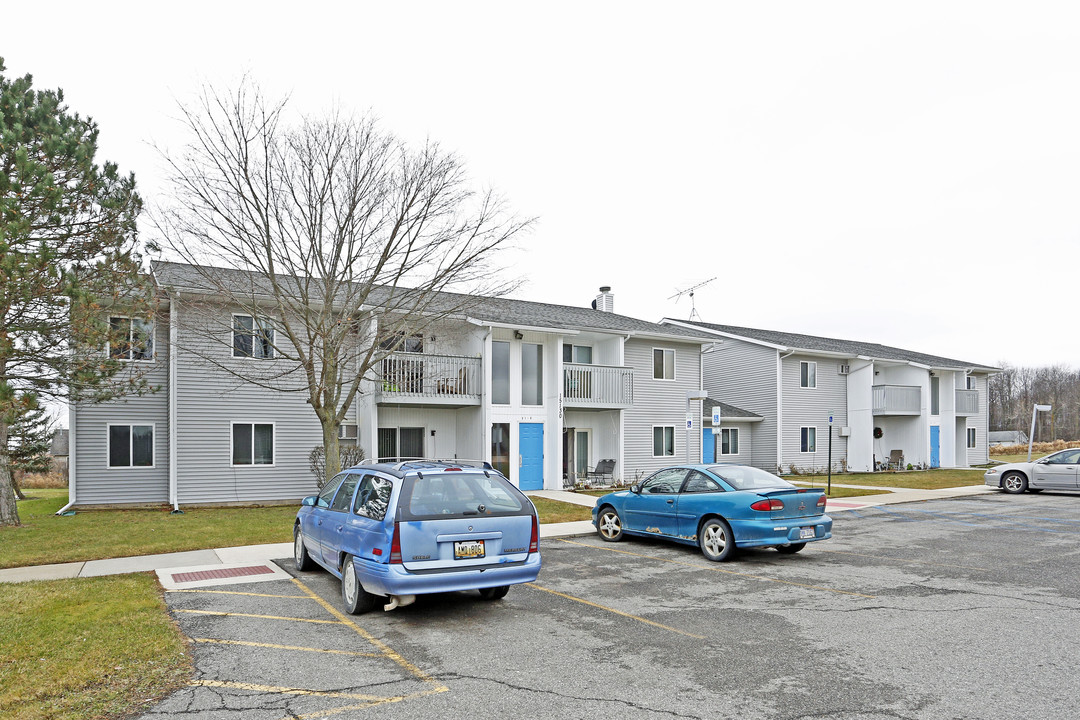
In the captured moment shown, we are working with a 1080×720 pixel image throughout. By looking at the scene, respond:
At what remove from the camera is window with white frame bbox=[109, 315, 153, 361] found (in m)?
14.2

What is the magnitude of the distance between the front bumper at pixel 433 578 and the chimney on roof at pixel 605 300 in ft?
75.6

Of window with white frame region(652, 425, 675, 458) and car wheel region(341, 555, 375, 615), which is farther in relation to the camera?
window with white frame region(652, 425, 675, 458)

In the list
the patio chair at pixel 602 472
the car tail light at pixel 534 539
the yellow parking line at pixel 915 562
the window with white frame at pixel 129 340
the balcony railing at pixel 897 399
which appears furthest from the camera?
the balcony railing at pixel 897 399

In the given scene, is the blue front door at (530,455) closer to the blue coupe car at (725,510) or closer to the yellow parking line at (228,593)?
the blue coupe car at (725,510)

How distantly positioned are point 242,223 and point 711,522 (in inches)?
440

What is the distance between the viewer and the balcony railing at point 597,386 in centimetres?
2258

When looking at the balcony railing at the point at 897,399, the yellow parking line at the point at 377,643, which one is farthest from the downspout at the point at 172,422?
the balcony railing at the point at 897,399

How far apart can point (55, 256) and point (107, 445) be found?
6842 mm

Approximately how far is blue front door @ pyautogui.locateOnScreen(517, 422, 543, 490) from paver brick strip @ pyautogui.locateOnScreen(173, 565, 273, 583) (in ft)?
40.3

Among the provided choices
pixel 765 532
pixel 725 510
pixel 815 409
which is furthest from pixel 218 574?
pixel 815 409

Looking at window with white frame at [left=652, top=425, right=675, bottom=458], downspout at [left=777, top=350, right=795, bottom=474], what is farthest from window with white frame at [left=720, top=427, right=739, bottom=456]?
window with white frame at [left=652, top=425, right=675, bottom=458]

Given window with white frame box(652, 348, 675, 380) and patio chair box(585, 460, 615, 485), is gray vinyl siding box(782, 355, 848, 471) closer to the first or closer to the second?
window with white frame box(652, 348, 675, 380)

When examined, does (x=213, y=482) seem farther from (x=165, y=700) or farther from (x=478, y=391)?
(x=165, y=700)

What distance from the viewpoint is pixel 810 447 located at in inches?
1248
